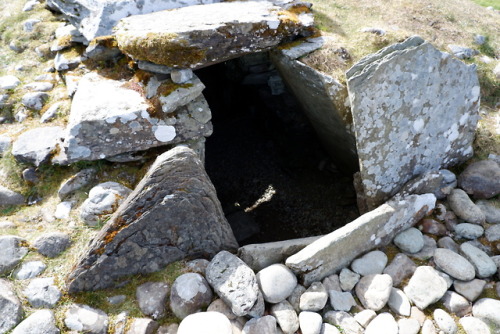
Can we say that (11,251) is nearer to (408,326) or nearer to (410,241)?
(408,326)

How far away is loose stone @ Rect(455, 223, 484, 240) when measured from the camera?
4215 millimetres

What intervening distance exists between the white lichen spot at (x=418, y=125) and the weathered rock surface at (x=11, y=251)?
14.8 ft

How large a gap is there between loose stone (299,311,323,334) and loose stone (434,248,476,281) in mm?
1480

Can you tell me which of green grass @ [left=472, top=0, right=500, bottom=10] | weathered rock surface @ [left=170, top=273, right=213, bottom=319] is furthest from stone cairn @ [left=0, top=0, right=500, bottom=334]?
green grass @ [left=472, top=0, right=500, bottom=10]

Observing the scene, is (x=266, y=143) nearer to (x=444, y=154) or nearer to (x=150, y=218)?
(x=444, y=154)

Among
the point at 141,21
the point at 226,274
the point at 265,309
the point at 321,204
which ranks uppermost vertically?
the point at 141,21

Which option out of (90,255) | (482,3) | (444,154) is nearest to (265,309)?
(90,255)

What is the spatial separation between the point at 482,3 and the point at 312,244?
441 inches

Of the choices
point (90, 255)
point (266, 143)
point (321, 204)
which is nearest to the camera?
point (90, 255)

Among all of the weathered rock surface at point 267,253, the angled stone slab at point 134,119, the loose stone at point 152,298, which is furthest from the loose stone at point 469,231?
the loose stone at point 152,298

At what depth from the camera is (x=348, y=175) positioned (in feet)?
23.8

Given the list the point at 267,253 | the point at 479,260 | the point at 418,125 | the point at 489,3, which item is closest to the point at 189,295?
the point at 267,253

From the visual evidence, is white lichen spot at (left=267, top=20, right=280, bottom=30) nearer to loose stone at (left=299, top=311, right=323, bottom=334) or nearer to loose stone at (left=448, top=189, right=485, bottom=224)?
loose stone at (left=448, top=189, right=485, bottom=224)

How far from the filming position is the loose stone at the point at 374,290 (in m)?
3.63
